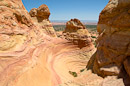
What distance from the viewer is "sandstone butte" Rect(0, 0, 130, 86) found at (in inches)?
184

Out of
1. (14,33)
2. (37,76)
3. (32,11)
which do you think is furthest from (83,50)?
(32,11)

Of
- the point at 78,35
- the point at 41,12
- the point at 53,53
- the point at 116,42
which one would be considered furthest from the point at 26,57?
the point at 41,12

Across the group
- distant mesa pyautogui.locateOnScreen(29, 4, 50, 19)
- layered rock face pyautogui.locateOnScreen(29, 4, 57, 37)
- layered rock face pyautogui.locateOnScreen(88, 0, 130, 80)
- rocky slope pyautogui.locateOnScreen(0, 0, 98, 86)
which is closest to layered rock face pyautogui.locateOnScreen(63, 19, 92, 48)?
rocky slope pyautogui.locateOnScreen(0, 0, 98, 86)

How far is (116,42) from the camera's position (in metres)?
4.86

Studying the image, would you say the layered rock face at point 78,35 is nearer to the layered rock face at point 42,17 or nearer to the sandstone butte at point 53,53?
the sandstone butte at point 53,53

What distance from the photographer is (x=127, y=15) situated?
448 cm

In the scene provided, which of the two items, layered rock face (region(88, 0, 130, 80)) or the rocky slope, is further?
the rocky slope

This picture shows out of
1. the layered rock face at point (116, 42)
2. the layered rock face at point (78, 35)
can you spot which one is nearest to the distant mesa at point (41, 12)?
the layered rock face at point (78, 35)

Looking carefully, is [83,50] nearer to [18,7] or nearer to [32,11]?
[18,7]

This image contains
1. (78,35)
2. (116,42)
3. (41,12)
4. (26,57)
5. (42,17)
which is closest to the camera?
(116,42)

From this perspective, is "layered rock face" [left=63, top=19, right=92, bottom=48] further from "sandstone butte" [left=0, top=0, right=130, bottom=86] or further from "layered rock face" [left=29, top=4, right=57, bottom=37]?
"layered rock face" [left=29, top=4, right=57, bottom=37]

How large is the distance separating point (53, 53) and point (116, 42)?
Answer: 6165mm

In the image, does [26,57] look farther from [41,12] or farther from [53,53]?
[41,12]

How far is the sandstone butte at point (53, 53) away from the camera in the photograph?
468 cm
